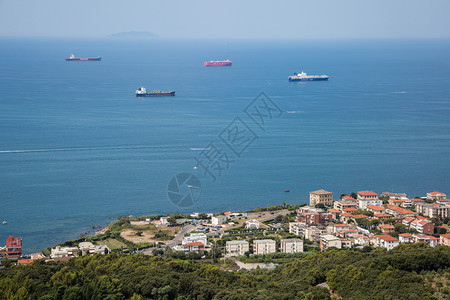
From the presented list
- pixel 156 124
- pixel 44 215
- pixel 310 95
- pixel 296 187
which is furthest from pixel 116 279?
pixel 310 95

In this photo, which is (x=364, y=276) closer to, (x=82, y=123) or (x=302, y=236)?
(x=302, y=236)

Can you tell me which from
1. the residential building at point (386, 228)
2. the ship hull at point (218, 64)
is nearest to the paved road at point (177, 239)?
the residential building at point (386, 228)

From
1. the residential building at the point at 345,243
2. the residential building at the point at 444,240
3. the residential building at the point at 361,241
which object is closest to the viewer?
the residential building at the point at 444,240

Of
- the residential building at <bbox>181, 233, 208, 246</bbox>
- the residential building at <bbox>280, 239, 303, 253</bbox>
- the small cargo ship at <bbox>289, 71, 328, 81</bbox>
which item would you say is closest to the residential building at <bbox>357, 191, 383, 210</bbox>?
the residential building at <bbox>280, 239, 303, 253</bbox>

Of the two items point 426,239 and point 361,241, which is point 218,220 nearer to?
point 361,241

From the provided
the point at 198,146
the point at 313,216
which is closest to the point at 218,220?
the point at 313,216

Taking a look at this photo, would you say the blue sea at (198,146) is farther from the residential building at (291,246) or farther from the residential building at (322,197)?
the residential building at (291,246)
